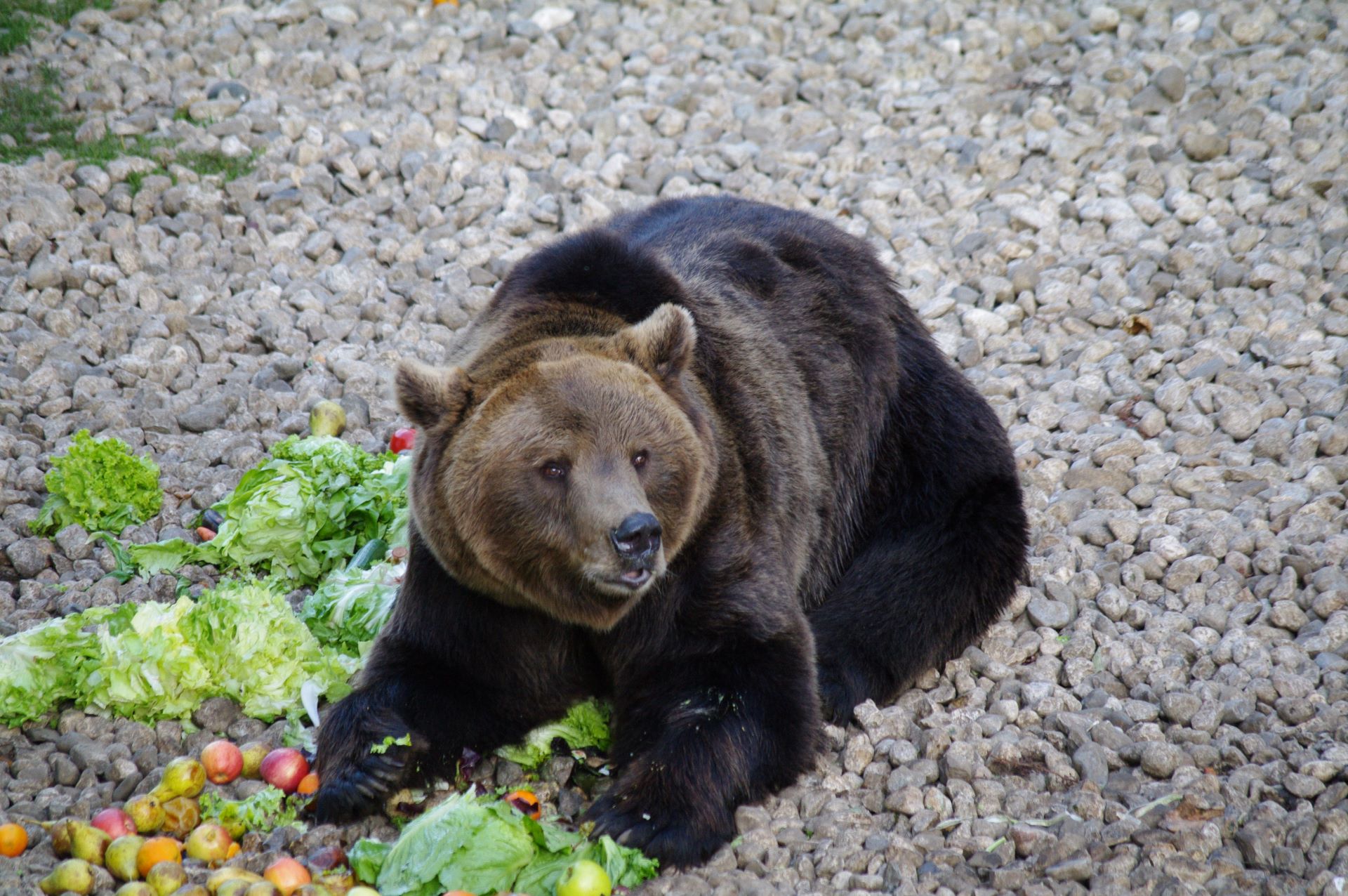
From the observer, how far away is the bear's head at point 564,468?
4.10 metres

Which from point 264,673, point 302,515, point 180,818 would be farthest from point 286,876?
point 302,515

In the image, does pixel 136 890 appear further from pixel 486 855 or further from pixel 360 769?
pixel 486 855

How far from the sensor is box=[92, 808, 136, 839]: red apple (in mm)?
3916

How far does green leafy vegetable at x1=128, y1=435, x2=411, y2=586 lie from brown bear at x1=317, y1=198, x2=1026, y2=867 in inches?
45.0

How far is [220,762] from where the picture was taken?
4.30m

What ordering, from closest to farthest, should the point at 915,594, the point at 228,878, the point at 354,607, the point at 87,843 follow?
1. the point at 228,878
2. the point at 87,843
3. the point at 354,607
4. the point at 915,594

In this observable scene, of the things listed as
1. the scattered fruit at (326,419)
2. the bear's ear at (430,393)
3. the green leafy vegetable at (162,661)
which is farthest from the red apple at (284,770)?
the scattered fruit at (326,419)

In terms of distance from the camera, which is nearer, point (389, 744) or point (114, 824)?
point (114, 824)

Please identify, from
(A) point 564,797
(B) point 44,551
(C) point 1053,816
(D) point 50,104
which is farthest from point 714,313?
(D) point 50,104

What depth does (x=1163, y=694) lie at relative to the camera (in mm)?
4797

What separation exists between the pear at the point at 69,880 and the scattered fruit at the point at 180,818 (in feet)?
1.25

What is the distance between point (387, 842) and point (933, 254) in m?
5.34

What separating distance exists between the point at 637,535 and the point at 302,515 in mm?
2322

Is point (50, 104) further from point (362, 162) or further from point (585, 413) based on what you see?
point (585, 413)
